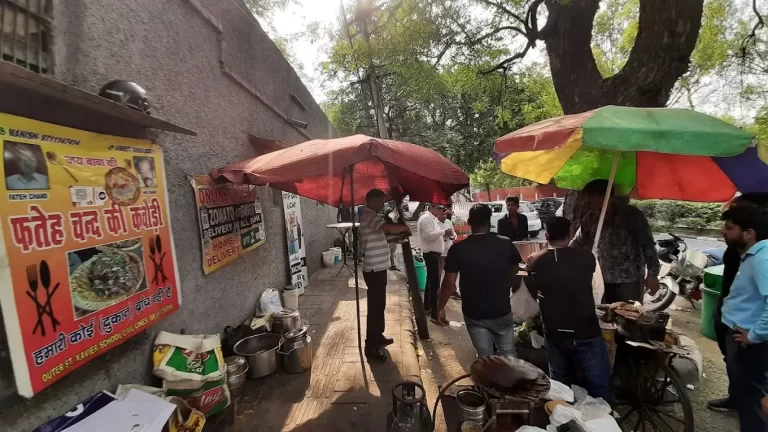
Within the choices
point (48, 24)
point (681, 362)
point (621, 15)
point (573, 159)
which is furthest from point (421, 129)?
point (48, 24)

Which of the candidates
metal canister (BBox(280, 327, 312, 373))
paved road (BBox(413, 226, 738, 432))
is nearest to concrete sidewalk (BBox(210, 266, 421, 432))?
metal canister (BBox(280, 327, 312, 373))

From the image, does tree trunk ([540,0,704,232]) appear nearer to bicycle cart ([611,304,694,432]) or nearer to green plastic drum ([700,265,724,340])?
green plastic drum ([700,265,724,340])

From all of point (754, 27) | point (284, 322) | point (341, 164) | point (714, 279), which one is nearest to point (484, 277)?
point (341, 164)

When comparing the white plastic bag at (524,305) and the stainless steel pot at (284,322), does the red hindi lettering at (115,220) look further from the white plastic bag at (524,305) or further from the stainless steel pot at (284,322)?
the white plastic bag at (524,305)

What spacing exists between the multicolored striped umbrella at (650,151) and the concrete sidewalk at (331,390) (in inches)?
100

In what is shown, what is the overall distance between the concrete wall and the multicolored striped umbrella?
2.99 meters

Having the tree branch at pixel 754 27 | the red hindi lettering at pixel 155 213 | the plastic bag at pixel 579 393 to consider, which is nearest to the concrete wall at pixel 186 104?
the red hindi lettering at pixel 155 213

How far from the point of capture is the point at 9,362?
1.67 m

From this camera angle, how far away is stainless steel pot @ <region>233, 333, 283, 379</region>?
363 centimetres

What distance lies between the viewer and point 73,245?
201 cm

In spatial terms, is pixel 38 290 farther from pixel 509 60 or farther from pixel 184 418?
pixel 509 60

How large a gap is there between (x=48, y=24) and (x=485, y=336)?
12.6 ft

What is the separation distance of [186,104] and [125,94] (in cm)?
111

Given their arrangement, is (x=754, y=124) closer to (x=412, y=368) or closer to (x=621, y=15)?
(x=621, y=15)
